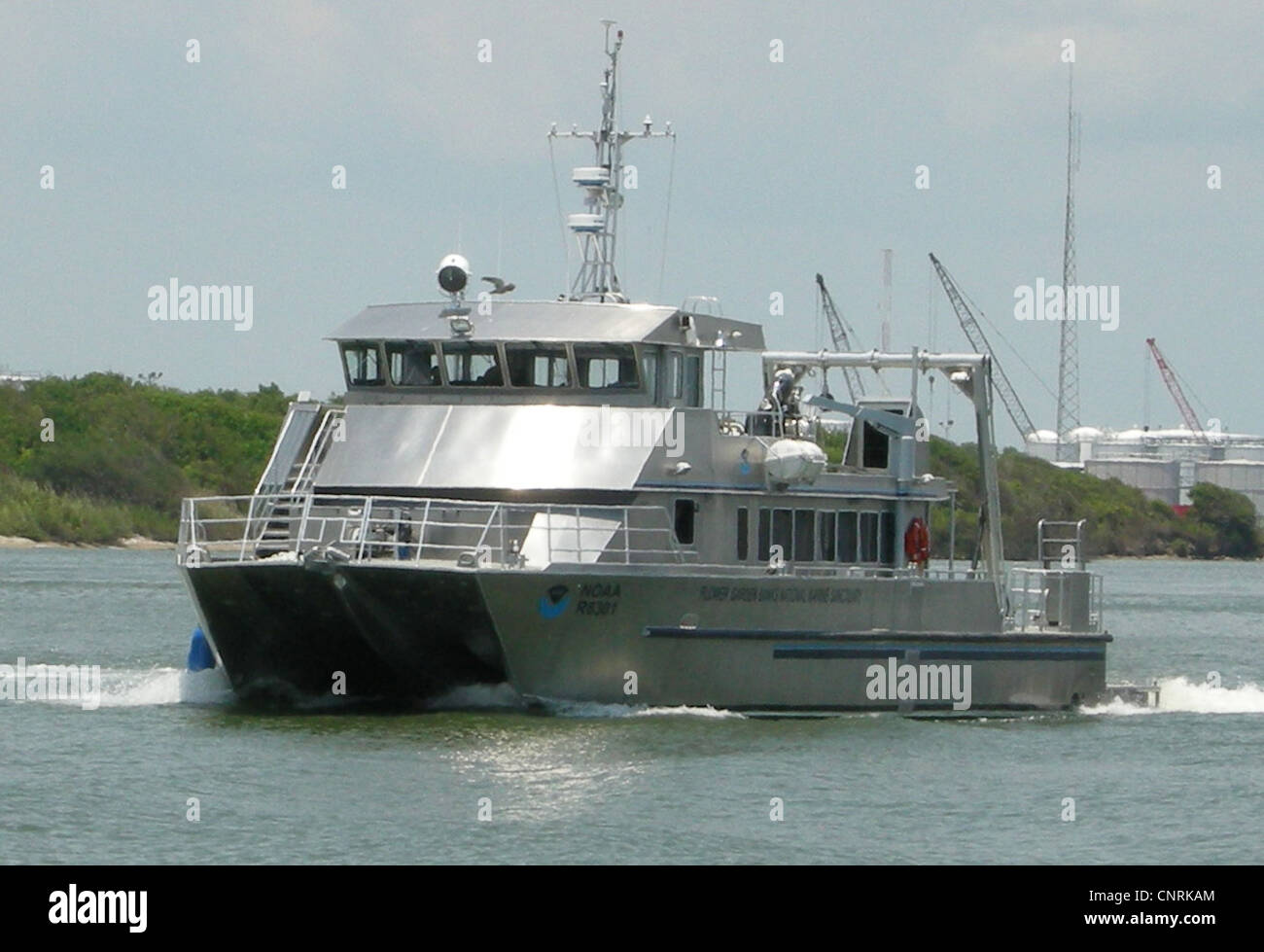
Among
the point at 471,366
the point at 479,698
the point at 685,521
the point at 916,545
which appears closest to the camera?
the point at 479,698

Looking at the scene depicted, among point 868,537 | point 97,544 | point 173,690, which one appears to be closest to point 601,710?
point 868,537

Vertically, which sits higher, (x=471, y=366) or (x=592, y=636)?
(x=471, y=366)

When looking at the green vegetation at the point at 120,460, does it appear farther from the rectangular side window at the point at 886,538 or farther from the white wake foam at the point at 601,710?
the white wake foam at the point at 601,710

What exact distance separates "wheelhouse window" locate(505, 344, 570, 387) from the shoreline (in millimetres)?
69475

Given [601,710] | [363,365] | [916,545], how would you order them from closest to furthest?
[601,710] < [363,365] < [916,545]

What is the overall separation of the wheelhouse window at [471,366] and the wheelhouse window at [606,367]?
0.90 metres

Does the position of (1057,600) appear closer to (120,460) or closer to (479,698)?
(479,698)

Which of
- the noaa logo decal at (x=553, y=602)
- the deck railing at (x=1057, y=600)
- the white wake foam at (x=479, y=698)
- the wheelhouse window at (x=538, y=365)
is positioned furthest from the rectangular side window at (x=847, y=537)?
the white wake foam at (x=479, y=698)

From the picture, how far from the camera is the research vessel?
2642 centimetres

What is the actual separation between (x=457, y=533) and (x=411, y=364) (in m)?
2.33

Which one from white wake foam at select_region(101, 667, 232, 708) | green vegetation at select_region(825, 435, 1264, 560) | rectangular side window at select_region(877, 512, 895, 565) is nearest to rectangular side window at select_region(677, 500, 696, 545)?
rectangular side window at select_region(877, 512, 895, 565)

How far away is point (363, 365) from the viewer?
2908cm

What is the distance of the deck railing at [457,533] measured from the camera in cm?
2622
